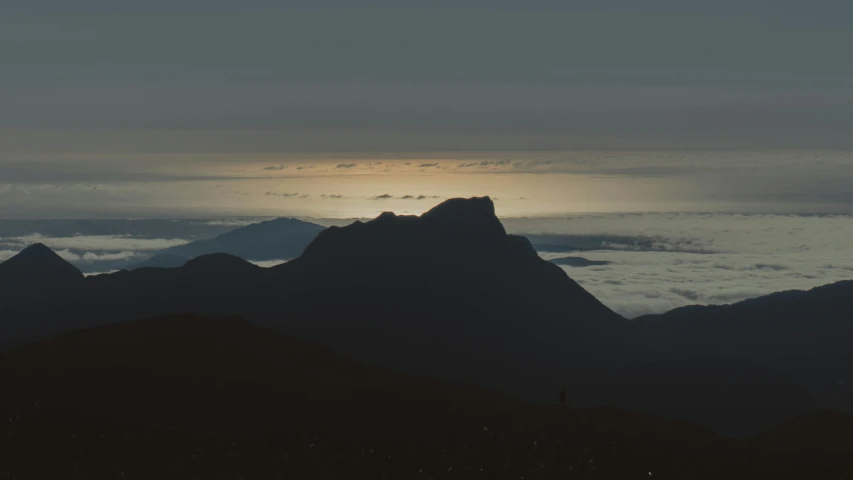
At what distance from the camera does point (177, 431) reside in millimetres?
98000

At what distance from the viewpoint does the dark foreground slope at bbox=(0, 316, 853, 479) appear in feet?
263

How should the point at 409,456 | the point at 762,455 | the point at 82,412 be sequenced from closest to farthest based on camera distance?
the point at 409,456, the point at 82,412, the point at 762,455

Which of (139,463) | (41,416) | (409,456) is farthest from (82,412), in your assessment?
(409,456)

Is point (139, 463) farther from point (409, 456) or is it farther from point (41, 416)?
point (41, 416)

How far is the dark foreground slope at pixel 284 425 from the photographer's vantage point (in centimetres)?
8031

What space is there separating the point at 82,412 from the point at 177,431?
2335 cm

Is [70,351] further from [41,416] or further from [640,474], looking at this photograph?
[640,474]

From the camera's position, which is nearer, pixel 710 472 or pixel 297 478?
pixel 297 478

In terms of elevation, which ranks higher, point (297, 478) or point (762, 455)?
point (297, 478)

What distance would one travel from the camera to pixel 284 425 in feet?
367

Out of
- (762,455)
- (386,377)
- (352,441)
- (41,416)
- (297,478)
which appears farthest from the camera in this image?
(386,377)

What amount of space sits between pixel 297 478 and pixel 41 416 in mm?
44988

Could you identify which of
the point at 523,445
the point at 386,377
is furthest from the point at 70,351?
the point at 523,445

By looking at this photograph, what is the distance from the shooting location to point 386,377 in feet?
476
